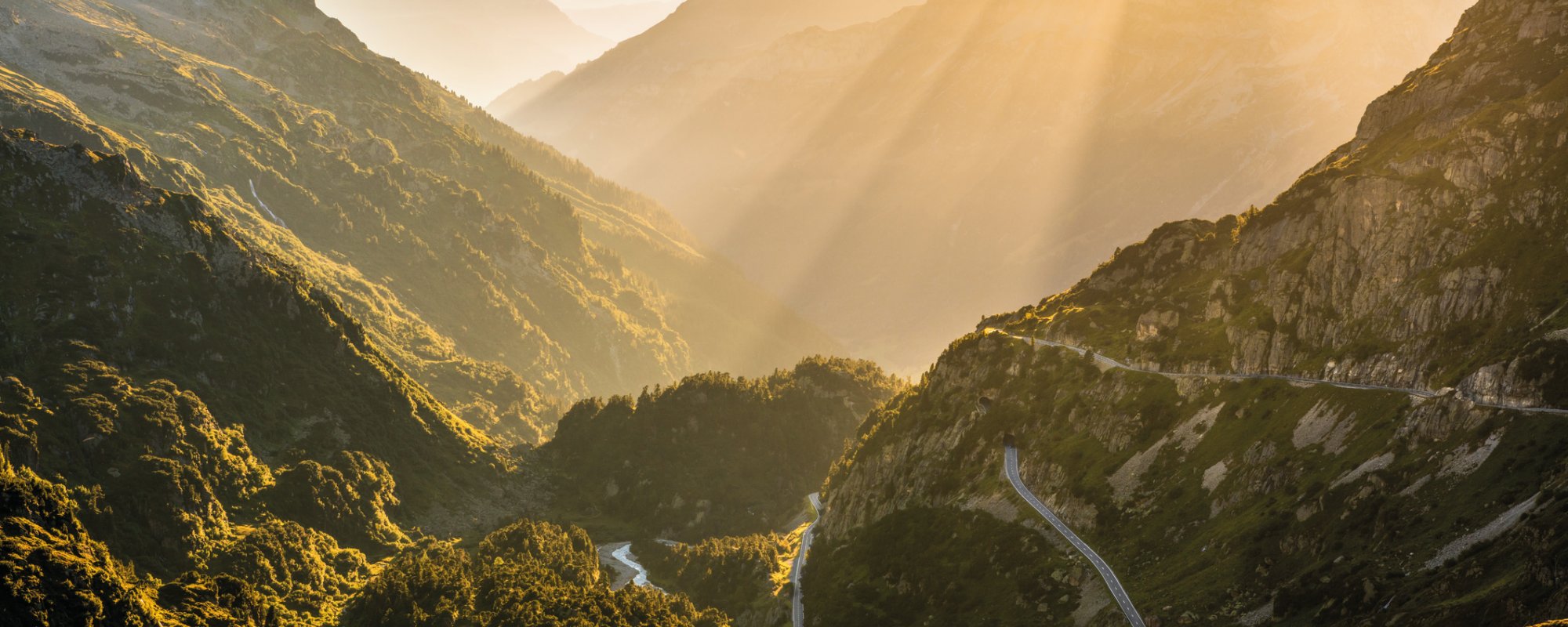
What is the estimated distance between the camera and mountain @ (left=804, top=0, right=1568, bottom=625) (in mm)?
97188

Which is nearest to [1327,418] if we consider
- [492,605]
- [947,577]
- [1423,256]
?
[1423,256]

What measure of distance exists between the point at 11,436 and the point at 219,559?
126ft

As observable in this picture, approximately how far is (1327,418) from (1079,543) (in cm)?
3655

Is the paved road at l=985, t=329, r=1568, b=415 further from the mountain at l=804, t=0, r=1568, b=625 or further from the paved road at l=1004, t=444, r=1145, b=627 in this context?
the paved road at l=1004, t=444, r=1145, b=627

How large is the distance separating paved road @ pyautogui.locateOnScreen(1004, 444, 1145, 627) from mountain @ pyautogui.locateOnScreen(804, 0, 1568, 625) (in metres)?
1.27

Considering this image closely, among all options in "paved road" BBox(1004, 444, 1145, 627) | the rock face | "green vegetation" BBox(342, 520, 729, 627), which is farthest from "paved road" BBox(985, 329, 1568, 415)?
Result: "green vegetation" BBox(342, 520, 729, 627)

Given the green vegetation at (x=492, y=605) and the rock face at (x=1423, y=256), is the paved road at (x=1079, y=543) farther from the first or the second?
the green vegetation at (x=492, y=605)

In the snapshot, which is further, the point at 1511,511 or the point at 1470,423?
the point at 1470,423

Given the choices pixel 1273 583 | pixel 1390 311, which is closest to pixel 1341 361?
pixel 1390 311

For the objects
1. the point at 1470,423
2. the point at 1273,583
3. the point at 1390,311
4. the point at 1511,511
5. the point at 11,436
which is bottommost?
the point at 1273,583

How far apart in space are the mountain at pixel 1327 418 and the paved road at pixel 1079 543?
4.17 feet

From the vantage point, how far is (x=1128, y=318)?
634 feet

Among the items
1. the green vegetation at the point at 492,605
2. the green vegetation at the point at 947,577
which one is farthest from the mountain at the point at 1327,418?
the green vegetation at the point at 492,605

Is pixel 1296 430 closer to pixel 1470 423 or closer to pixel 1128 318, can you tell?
pixel 1470 423
